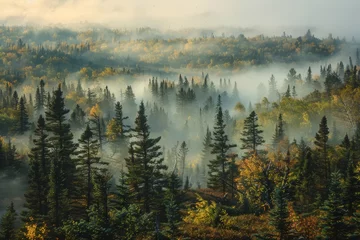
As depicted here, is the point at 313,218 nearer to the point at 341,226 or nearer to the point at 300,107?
the point at 341,226

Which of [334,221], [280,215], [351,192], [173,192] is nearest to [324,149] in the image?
[351,192]

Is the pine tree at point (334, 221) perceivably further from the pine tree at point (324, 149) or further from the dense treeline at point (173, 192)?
the pine tree at point (324, 149)

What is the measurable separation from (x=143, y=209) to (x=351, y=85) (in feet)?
362

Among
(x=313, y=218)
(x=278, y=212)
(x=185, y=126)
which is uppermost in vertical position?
(x=278, y=212)

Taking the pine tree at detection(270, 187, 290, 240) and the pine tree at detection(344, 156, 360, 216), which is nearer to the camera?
the pine tree at detection(270, 187, 290, 240)

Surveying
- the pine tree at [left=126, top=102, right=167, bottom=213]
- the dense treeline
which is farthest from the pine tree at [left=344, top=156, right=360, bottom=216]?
the pine tree at [left=126, top=102, right=167, bottom=213]

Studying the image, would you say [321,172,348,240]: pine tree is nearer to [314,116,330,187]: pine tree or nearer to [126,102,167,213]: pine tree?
[126,102,167,213]: pine tree

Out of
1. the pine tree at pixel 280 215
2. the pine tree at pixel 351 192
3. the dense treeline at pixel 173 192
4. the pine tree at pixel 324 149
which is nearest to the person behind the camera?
the pine tree at pixel 280 215

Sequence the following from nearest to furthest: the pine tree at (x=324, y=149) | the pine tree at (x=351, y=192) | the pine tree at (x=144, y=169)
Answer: the pine tree at (x=351, y=192) → the pine tree at (x=144, y=169) → the pine tree at (x=324, y=149)

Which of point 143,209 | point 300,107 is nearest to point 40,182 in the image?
point 143,209

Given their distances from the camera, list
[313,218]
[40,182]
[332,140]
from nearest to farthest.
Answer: [313,218]
[40,182]
[332,140]

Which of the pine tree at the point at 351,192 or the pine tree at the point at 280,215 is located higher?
the pine tree at the point at 280,215

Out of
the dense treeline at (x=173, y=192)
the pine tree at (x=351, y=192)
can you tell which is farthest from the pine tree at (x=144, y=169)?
the pine tree at (x=351, y=192)

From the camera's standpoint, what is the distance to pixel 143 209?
5081cm
